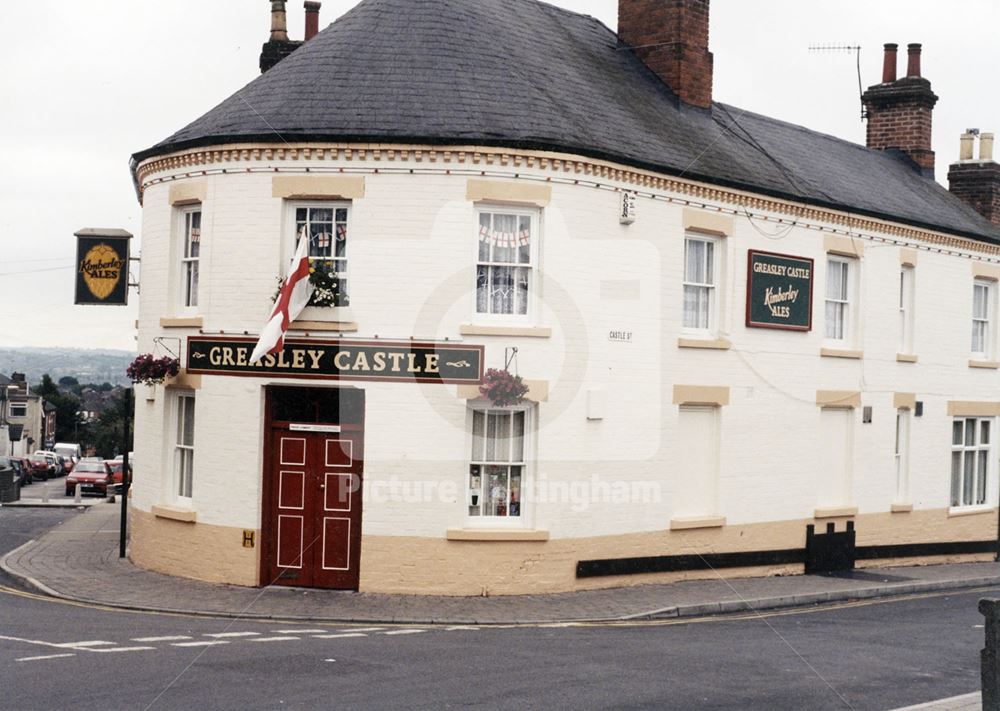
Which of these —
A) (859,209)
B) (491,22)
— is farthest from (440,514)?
(859,209)

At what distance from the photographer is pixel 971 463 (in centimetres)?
2598

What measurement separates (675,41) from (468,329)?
8.83 meters

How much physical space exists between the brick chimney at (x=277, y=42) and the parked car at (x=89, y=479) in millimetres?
25846

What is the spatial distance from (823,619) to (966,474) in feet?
37.3

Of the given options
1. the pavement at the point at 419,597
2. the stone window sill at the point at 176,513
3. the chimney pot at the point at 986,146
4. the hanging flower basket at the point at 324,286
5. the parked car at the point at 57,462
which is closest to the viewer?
the pavement at the point at 419,597

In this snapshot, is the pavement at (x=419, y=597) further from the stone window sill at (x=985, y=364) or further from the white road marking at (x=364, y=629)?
the stone window sill at (x=985, y=364)

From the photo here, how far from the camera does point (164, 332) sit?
18.4 meters

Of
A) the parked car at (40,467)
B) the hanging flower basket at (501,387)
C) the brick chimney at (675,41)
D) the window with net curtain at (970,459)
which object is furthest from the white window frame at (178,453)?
the parked car at (40,467)

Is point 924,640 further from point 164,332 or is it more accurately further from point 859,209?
point 164,332

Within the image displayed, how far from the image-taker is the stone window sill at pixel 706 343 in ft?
61.8

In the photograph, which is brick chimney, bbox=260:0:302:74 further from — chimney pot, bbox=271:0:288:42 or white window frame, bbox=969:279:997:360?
white window frame, bbox=969:279:997:360

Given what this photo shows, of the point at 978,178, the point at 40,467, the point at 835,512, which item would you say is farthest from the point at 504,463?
the point at 40,467

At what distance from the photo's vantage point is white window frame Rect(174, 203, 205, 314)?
18.2m

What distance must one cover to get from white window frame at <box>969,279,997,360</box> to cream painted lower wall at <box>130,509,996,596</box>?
30.8 ft
